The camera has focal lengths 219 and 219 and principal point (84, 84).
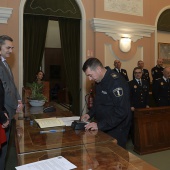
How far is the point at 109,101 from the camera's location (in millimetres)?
2078

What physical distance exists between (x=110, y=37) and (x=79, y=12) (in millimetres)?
1142

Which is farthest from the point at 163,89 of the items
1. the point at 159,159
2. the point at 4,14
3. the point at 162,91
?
the point at 4,14

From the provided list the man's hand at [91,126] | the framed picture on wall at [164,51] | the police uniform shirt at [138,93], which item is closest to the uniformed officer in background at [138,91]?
the police uniform shirt at [138,93]

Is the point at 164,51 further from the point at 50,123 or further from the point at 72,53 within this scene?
the point at 50,123

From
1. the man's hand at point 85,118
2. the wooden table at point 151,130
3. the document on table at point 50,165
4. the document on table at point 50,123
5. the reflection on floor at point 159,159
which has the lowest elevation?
the reflection on floor at point 159,159

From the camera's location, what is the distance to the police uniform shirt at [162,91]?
190 inches

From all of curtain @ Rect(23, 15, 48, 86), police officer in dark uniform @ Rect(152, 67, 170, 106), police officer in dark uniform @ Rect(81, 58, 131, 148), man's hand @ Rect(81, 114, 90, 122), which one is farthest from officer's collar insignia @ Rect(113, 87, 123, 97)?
curtain @ Rect(23, 15, 48, 86)

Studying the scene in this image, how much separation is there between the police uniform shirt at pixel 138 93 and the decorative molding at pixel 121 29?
235 centimetres

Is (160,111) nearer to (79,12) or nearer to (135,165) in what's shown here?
(135,165)

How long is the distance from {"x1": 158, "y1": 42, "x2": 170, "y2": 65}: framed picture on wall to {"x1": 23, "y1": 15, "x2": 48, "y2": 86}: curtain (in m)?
4.04

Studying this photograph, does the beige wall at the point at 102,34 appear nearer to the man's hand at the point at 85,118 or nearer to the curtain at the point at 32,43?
the curtain at the point at 32,43

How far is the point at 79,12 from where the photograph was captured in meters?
6.18

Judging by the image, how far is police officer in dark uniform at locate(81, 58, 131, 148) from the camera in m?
1.93

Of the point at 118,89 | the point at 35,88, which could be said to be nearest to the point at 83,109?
the point at 35,88
